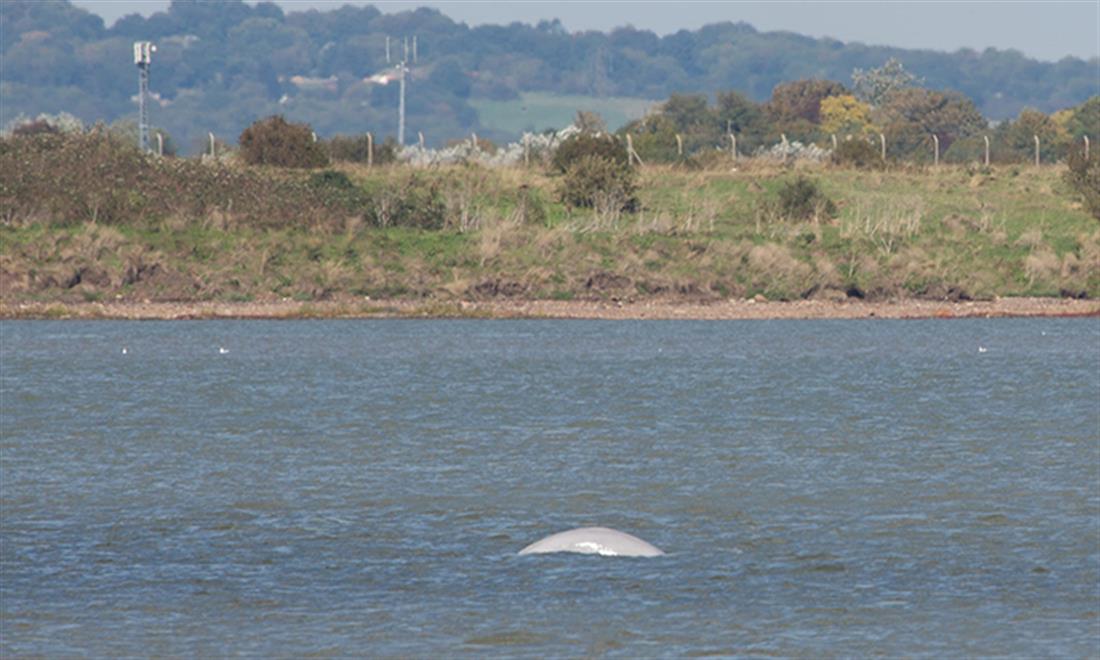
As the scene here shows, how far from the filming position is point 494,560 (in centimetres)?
1795

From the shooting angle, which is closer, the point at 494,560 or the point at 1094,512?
the point at 494,560

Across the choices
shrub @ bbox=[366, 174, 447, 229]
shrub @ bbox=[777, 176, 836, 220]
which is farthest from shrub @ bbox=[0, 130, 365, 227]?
shrub @ bbox=[777, 176, 836, 220]

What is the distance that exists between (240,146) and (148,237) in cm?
1629

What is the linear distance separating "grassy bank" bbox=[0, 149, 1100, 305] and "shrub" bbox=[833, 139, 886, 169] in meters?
14.8

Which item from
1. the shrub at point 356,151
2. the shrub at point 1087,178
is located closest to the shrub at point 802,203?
the shrub at point 1087,178

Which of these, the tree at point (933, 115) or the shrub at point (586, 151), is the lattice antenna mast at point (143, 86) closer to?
the shrub at point (586, 151)

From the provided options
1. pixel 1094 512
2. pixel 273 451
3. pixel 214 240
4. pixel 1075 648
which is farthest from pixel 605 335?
pixel 1075 648

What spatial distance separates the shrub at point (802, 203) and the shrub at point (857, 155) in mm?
12240

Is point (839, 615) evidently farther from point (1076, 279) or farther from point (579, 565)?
point (1076, 279)

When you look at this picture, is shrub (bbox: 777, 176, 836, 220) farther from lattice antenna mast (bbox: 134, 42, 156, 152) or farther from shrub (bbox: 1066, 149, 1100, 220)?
lattice antenna mast (bbox: 134, 42, 156, 152)

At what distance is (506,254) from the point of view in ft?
182

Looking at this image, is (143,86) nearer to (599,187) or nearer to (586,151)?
(586,151)

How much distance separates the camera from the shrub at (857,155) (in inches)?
3004

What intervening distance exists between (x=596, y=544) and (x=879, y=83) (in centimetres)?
16731
